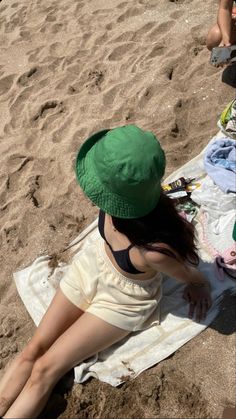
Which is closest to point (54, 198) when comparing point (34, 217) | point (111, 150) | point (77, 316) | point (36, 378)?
point (34, 217)

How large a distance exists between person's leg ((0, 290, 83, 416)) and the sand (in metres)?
0.20

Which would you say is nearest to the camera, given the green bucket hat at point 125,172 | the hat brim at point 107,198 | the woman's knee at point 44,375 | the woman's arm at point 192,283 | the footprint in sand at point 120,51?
the green bucket hat at point 125,172

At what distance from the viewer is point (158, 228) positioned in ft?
7.09

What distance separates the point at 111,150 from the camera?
1.89 meters

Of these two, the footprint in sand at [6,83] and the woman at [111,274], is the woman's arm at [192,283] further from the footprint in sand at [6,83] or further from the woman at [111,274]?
the footprint in sand at [6,83]

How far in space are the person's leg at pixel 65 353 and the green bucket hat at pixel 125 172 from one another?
65 centimetres

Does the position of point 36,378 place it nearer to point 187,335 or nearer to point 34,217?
point 187,335

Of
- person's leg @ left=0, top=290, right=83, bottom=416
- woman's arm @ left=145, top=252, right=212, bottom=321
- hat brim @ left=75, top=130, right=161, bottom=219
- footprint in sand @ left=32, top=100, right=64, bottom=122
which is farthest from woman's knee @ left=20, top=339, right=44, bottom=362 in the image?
footprint in sand @ left=32, top=100, right=64, bottom=122

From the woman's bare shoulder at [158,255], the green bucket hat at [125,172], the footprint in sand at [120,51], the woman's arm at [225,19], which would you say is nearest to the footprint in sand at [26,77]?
the footprint in sand at [120,51]

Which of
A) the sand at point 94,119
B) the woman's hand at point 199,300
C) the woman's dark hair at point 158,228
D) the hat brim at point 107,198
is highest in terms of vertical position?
the hat brim at point 107,198

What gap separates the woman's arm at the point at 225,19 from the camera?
358 centimetres

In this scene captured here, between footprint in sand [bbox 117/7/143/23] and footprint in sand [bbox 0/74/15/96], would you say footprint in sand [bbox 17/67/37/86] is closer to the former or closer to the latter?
footprint in sand [bbox 0/74/15/96]

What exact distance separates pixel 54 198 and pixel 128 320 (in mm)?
1275

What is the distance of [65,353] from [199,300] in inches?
28.8
